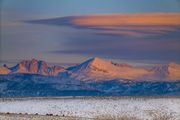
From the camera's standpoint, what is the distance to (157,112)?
1781 inches

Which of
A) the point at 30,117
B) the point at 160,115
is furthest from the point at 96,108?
the point at 30,117

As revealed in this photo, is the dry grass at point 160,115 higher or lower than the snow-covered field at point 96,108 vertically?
lower

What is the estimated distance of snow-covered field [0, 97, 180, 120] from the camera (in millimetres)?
44844

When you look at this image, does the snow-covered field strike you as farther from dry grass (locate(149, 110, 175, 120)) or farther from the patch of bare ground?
the patch of bare ground

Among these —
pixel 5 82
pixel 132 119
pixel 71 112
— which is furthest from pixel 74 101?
pixel 5 82

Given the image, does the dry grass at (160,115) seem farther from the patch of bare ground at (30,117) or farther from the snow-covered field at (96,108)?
the patch of bare ground at (30,117)

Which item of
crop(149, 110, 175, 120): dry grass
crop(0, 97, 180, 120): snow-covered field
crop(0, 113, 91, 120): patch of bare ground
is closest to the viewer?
crop(0, 113, 91, 120): patch of bare ground

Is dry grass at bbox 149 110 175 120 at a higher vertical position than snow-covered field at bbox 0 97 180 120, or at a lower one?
lower

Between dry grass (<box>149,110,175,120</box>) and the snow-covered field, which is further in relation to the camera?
the snow-covered field

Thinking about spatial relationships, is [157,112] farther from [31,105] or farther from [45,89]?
[45,89]

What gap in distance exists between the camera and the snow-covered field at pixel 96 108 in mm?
44844

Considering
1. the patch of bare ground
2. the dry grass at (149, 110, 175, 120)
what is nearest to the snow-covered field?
the dry grass at (149, 110, 175, 120)

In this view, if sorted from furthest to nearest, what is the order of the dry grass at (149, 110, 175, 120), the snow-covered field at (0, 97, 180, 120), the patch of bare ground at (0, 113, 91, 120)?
the snow-covered field at (0, 97, 180, 120) → the dry grass at (149, 110, 175, 120) → the patch of bare ground at (0, 113, 91, 120)

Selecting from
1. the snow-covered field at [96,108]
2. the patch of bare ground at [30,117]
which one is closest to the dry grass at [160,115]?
the snow-covered field at [96,108]
